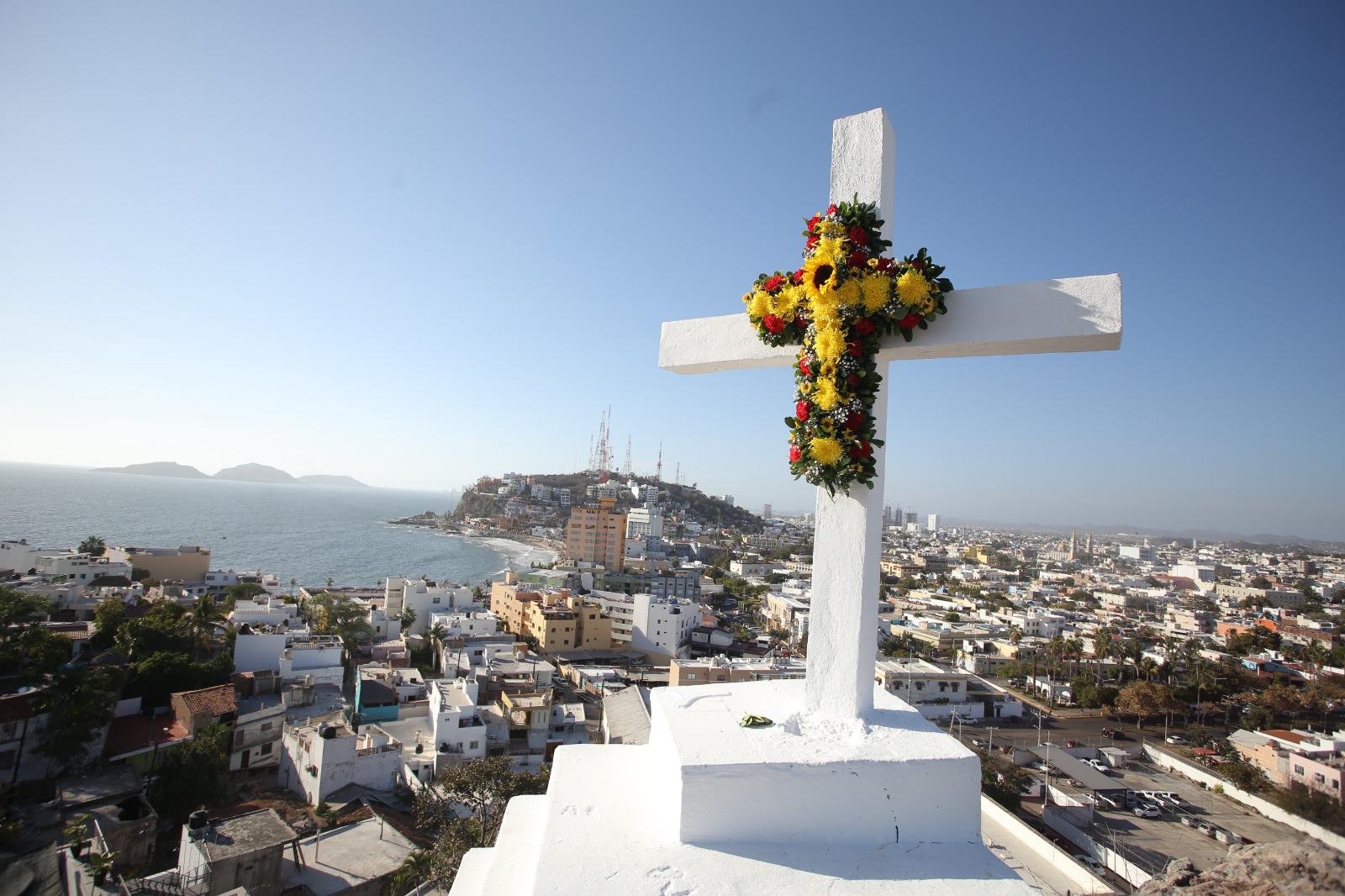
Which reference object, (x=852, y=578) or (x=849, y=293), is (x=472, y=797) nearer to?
(x=852, y=578)

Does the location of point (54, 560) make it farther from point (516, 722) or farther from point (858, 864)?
point (858, 864)

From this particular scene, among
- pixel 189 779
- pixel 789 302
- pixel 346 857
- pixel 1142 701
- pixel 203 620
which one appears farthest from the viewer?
pixel 1142 701

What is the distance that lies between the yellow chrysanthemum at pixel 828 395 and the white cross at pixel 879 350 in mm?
196

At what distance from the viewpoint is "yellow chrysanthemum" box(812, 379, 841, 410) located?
2316mm

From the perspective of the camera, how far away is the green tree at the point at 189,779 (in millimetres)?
11531

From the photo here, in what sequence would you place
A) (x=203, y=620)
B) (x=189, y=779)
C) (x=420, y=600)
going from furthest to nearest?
(x=420, y=600)
(x=203, y=620)
(x=189, y=779)

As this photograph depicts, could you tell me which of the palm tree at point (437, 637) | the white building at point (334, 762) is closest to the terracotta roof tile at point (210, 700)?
the white building at point (334, 762)

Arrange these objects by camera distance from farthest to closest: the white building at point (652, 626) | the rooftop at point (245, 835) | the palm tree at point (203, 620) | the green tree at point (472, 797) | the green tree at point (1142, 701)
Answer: the white building at point (652, 626)
the green tree at point (1142, 701)
the palm tree at point (203, 620)
the green tree at point (472, 797)
the rooftop at point (245, 835)

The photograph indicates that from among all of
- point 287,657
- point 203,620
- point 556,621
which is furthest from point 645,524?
point 287,657

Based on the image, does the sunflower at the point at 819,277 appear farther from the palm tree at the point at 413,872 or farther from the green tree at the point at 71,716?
the green tree at the point at 71,716

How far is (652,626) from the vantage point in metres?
28.4

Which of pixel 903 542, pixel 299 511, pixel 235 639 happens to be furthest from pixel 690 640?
pixel 299 511

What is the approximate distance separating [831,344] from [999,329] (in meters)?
0.59

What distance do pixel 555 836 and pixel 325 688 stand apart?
19.4 m
